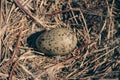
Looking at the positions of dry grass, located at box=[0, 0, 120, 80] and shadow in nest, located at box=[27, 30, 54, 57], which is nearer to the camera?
dry grass, located at box=[0, 0, 120, 80]

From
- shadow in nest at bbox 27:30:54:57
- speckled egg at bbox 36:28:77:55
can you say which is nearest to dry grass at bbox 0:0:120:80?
shadow in nest at bbox 27:30:54:57

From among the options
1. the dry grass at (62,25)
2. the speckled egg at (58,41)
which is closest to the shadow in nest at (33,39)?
the dry grass at (62,25)

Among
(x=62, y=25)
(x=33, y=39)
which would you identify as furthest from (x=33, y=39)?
(x=62, y=25)

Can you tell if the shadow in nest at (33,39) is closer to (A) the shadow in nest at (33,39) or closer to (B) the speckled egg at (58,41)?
(A) the shadow in nest at (33,39)

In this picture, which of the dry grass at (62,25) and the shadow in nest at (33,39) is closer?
the dry grass at (62,25)

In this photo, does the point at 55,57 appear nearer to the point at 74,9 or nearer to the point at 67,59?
the point at 67,59

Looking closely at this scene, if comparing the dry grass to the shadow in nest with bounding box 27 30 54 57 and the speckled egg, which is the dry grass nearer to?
the shadow in nest with bounding box 27 30 54 57
